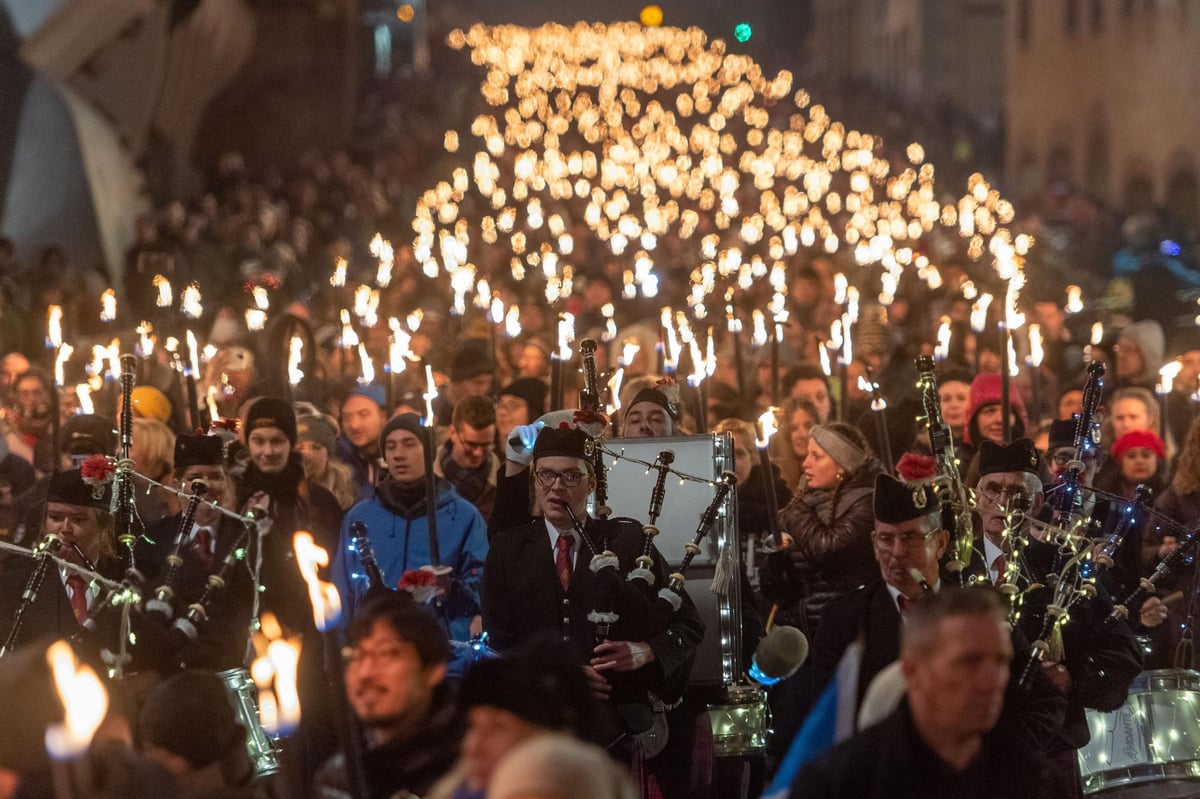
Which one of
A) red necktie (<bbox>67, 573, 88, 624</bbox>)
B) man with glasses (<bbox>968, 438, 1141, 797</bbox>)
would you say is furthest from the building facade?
red necktie (<bbox>67, 573, 88, 624</bbox>)

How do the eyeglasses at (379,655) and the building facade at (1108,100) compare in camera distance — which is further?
the building facade at (1108,100)

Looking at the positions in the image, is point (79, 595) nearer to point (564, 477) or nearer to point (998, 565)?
point (564, 477)

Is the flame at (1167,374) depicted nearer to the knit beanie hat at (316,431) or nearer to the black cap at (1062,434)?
the black cap at (1062,434)

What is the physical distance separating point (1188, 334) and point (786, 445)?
8.71m

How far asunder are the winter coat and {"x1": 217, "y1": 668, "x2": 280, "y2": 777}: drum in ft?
7.56

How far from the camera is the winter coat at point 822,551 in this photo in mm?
9117

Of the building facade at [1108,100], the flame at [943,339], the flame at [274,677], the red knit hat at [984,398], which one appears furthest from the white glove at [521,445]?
the building facade at [1108,100]

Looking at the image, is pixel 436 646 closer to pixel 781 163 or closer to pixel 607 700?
pixel 607 700

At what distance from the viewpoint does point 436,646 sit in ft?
18.8

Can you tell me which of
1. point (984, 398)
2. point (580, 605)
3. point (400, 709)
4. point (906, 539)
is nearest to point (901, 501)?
point (906, 539)

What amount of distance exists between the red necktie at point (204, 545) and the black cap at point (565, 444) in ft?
4.28

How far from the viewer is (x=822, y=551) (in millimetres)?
9164

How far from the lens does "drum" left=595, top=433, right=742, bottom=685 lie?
854cm

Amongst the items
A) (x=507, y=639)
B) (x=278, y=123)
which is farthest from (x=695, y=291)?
(x=278, y=123)
